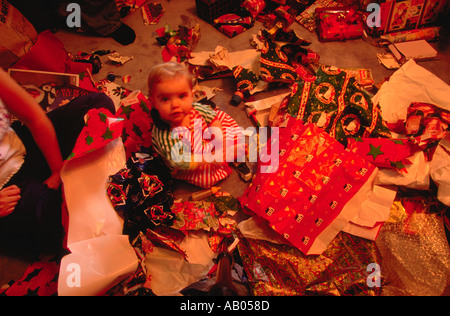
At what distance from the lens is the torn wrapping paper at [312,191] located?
4.01 feet

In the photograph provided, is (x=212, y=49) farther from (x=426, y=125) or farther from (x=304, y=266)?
(x=304, y=266)

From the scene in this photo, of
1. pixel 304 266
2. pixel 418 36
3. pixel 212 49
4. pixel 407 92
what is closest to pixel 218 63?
pixel 212 49

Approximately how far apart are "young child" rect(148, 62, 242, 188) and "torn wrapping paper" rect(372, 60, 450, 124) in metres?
0.92

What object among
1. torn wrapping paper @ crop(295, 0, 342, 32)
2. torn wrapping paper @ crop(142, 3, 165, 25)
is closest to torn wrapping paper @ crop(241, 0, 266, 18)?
torn wrapping paper @ crop(295, 0, 342, 32)

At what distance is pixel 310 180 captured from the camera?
126 cm

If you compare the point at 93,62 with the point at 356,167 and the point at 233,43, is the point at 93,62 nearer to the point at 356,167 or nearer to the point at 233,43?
the point at 233,43

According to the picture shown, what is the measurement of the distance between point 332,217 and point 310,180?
19 cm

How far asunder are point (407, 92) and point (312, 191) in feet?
3.26

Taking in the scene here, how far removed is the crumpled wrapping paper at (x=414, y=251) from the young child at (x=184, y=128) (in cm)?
87

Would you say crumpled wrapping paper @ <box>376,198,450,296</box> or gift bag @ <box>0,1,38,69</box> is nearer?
crumpled wrapping paper @ <box>376,198,450,296</box>

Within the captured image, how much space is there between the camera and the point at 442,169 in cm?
131

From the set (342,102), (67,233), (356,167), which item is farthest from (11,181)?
(342,102)

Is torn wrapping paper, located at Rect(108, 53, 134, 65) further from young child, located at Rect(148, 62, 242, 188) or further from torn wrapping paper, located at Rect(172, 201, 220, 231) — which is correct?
torn wrapping paper, located at Rect(172, 201, 220, 231)

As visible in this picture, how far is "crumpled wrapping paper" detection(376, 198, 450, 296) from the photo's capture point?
1181mm
